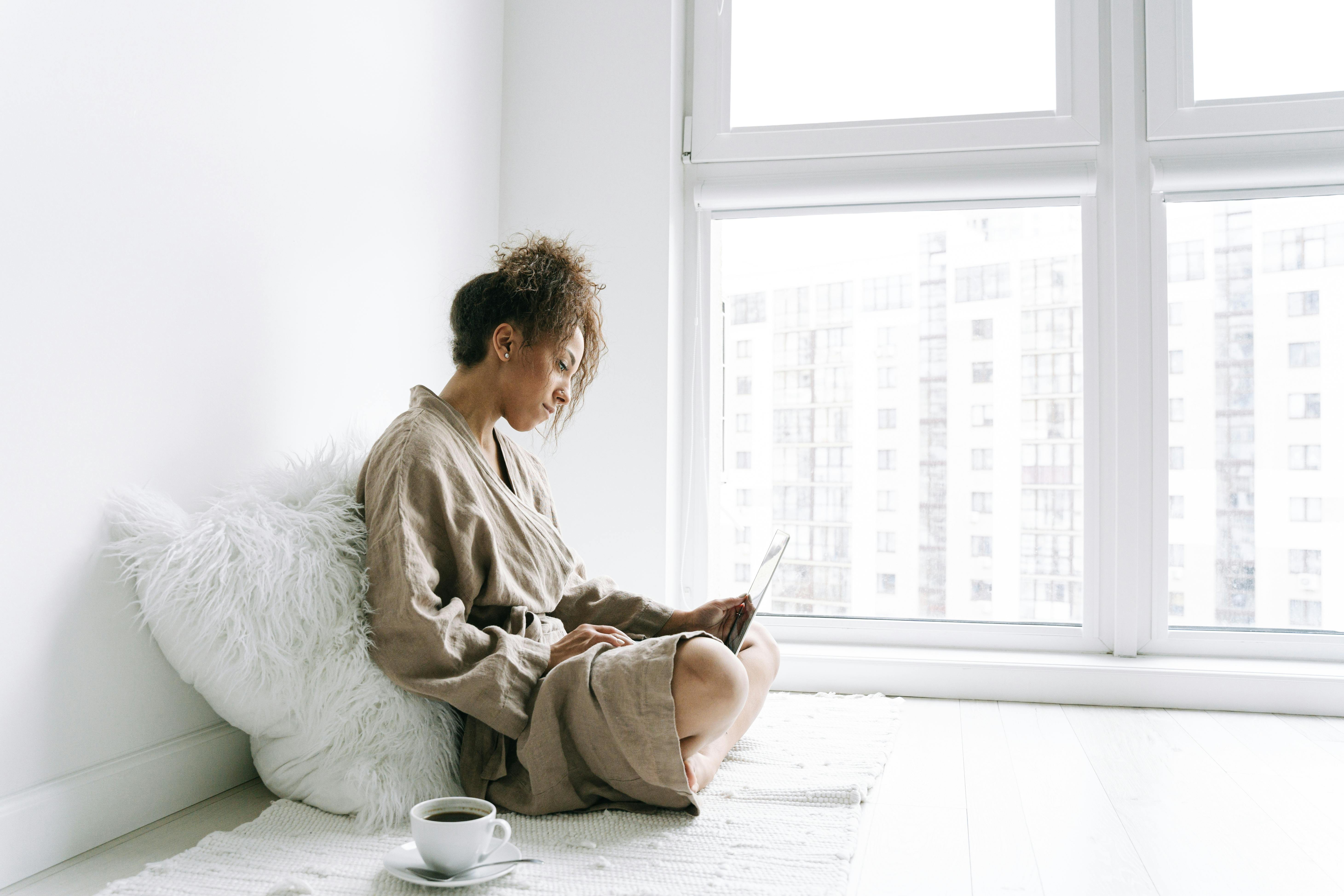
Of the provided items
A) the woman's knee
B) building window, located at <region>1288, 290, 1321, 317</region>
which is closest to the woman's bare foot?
the woman's knee

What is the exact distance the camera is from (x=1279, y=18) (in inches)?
93.7

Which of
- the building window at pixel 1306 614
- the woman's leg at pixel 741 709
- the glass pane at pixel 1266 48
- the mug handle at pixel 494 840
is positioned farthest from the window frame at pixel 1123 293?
the mug handle at pixel 494 840

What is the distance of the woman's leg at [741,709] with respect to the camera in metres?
1.42

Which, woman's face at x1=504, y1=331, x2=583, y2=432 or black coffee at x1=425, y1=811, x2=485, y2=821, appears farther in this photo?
woman's face at x1=504, y1=331, x2=583, y2=432

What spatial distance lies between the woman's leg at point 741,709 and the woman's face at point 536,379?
1.79 ft

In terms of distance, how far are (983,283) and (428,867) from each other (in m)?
2.07

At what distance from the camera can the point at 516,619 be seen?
1.54 metres

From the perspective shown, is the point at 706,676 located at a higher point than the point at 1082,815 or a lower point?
higher

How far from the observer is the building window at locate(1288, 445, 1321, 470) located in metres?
2.36

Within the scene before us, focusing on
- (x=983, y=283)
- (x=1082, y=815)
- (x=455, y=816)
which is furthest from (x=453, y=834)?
(x=983, y=283)

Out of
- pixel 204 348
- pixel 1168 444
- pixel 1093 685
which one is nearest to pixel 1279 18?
pixel 1168 444

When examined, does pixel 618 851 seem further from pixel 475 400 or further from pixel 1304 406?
pixel 1304 406

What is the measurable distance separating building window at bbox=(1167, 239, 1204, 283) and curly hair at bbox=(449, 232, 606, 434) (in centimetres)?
164

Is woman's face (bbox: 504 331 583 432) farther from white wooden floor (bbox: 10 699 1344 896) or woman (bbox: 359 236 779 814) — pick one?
white wooden floor (bbox: 10 699 1344 896)
